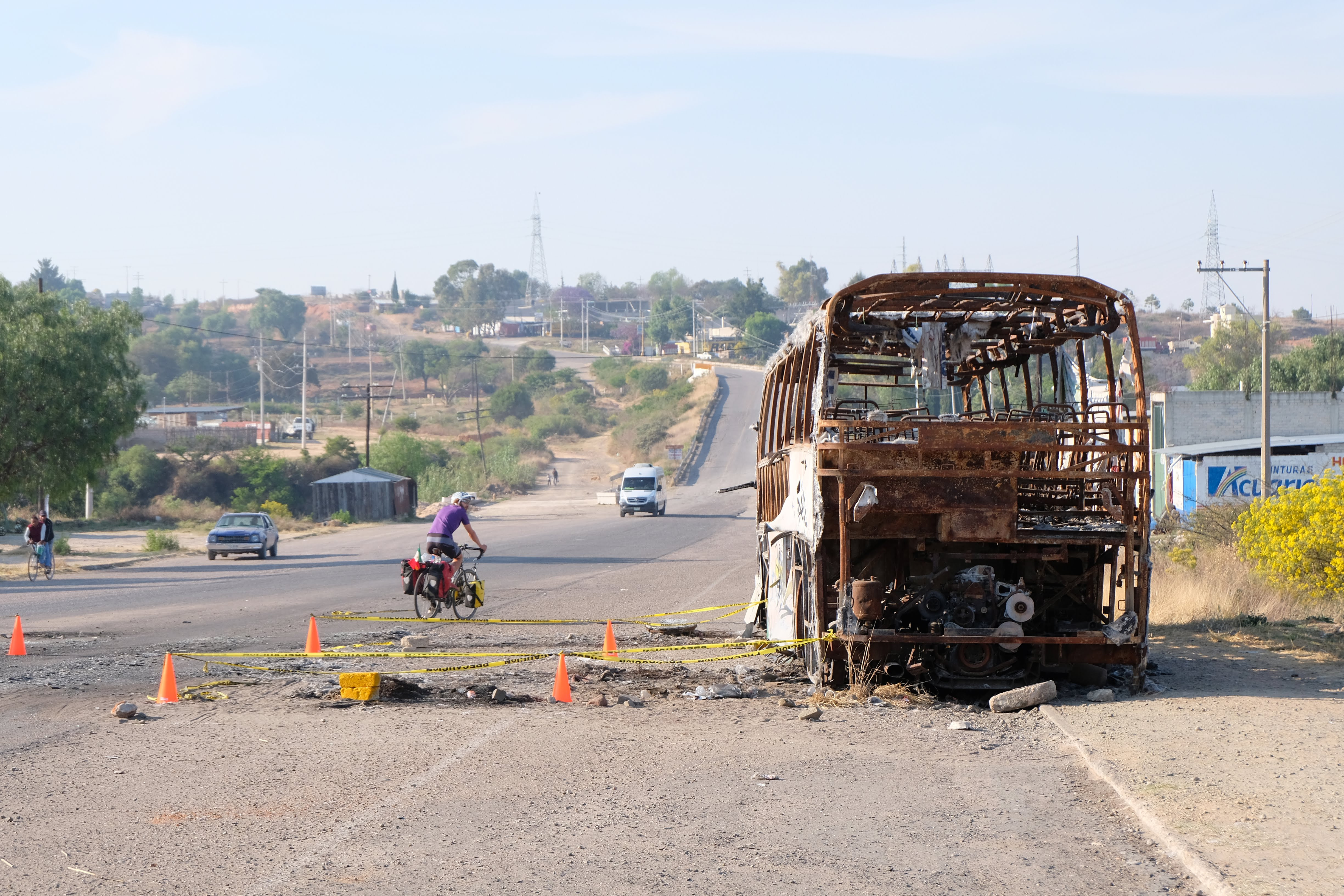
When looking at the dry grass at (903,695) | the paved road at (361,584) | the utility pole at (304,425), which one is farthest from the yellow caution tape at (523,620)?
the utility pole at (304,425)

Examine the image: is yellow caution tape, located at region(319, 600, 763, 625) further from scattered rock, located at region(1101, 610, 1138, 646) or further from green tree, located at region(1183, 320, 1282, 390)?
green tree, located at region(1183, 320, 1282, 390)

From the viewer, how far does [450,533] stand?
17766mm

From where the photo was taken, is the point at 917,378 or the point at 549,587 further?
the point at 549,587

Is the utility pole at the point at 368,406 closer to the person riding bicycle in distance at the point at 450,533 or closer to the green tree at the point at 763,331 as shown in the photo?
the green tree at the point at 763,331

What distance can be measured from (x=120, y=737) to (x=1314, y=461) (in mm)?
37319

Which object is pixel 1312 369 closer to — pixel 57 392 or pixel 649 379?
pixel 57 392

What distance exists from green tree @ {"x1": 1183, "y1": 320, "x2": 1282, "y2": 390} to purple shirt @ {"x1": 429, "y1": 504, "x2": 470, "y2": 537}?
60.9 meters

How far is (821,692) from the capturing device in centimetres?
1047

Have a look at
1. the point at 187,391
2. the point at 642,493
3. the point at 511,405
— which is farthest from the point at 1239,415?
the point at 187,391

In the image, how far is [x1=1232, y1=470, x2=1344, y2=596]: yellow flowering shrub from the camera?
1570cm

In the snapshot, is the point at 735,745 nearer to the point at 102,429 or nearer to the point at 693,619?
the point at 693,619

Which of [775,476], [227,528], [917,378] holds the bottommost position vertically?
[227,528]

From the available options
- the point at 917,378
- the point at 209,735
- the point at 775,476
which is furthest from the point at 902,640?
the point at 209,735

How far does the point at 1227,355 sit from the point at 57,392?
84.3 meters
